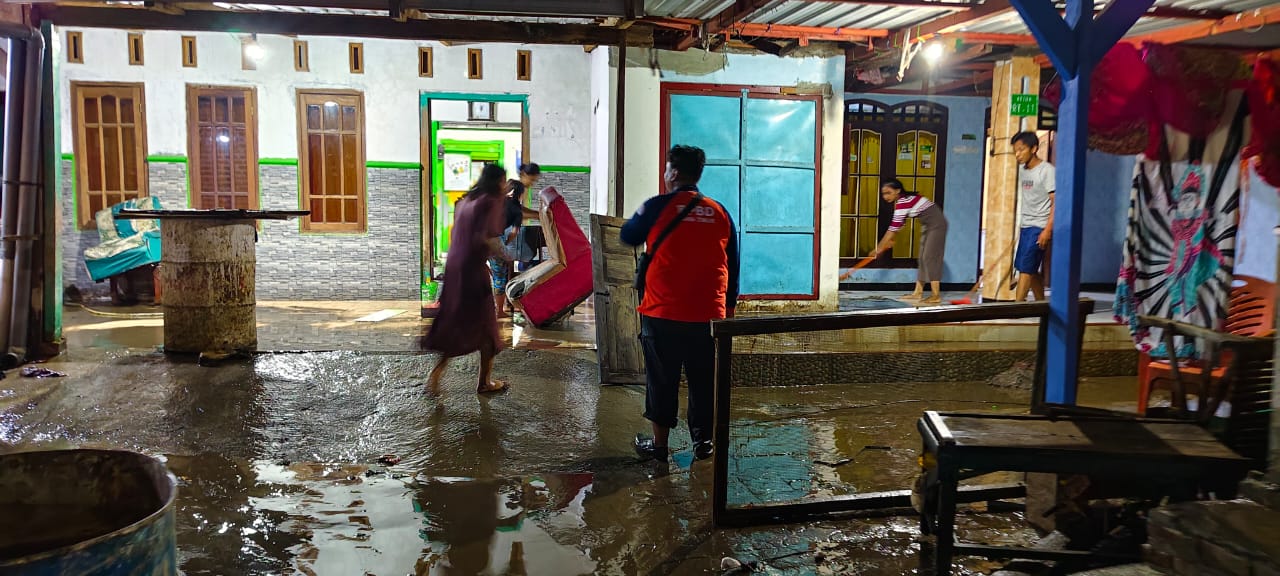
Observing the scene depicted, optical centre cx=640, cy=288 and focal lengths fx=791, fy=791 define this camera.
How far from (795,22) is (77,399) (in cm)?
711

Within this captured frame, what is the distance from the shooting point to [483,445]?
4.93 meters

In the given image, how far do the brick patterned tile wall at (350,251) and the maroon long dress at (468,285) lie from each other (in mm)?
6172

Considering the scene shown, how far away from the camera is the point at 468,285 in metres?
5.84

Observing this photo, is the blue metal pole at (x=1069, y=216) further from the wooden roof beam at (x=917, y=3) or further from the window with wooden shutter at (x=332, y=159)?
the window with wooden shutter at (x=332, y=159)

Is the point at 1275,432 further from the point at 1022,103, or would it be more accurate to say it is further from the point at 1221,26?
the point at 1022,103

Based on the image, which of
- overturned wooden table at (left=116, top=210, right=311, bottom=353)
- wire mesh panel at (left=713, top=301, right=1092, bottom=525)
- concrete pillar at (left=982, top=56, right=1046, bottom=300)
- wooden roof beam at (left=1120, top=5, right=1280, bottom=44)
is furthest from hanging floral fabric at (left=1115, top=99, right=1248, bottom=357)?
overturned wooden table at (left=116, top=210, right=311, bottom=353)

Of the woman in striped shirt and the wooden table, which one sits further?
the woman in striped shirt

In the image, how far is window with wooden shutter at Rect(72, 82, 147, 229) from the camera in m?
11.1

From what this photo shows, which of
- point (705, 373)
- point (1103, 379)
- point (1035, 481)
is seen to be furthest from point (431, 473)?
point (1103, 379)

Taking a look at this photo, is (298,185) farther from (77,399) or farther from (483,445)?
(483,445)

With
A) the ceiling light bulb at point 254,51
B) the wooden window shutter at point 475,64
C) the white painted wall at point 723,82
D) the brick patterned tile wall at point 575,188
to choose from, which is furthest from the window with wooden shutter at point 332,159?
the white painted wall at point 723,82

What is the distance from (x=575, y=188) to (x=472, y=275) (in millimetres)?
6178

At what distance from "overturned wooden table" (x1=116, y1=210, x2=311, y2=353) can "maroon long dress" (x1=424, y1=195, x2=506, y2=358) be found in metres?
1.98

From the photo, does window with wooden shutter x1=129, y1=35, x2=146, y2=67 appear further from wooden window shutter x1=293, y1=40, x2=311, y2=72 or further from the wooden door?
the wooden door
